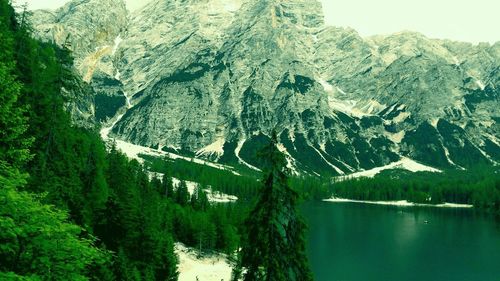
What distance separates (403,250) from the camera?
414 ft

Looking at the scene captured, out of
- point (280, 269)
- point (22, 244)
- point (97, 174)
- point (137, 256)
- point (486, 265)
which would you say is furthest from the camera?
point (486, 265)

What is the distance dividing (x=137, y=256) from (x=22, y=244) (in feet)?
143

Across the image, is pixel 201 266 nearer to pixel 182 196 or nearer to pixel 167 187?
pixel 182 196

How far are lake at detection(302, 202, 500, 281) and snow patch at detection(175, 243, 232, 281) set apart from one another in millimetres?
18742

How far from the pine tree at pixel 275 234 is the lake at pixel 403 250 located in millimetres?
76934

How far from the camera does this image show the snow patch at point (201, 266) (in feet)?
265

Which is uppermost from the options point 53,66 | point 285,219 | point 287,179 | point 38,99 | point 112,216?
point 53,66

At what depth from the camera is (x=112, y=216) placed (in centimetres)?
5212

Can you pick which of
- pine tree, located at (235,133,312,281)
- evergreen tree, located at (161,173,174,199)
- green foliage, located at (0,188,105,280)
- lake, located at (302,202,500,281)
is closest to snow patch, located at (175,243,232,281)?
lake, located at (302,202,500,281)

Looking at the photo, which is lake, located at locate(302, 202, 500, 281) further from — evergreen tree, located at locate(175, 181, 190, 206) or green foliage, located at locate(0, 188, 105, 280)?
green foliage, located at locate(0, 188, 105, 280)

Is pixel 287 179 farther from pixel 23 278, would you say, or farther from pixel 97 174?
pixel 97 174

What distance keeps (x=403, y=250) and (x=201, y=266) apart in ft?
208

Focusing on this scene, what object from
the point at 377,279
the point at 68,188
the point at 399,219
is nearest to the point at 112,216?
the point at 68,188

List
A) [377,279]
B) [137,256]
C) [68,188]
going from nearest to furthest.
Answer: [68,188], [137,256], [377,279]
